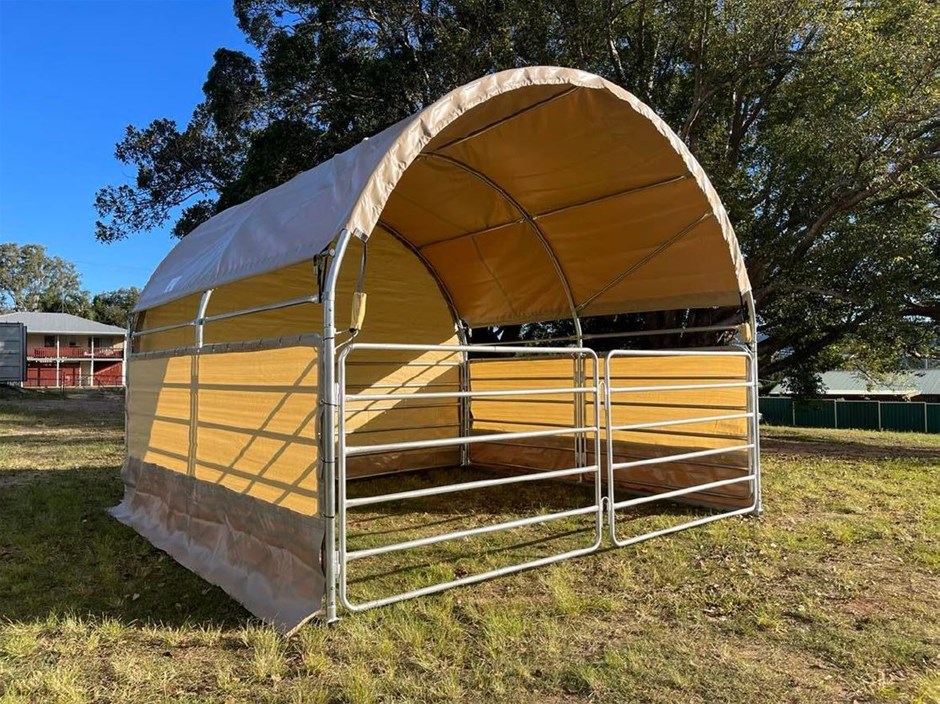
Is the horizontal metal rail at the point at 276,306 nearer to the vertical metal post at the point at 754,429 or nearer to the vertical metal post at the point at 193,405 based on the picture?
the vertical metal post at the point at 193,405

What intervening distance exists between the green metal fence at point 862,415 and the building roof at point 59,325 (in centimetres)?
4193

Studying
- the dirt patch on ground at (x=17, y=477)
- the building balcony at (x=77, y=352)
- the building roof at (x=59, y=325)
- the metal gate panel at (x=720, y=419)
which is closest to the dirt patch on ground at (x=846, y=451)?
the metal gate panel at (x=720, y=419)

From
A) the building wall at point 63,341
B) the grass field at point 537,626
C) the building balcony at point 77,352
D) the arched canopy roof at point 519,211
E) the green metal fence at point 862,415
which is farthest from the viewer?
the building wall at point 63,341

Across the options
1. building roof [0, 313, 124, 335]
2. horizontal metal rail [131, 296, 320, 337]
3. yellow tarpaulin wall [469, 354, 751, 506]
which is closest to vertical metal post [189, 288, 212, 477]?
horizontal metal rail [131, 296, 320, 337]

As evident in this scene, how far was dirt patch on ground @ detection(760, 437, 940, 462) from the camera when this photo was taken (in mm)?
11430

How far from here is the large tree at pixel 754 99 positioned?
35.2 ft

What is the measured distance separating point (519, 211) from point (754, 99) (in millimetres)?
8424

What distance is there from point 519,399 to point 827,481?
397cm

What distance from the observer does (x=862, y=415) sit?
27938 mm

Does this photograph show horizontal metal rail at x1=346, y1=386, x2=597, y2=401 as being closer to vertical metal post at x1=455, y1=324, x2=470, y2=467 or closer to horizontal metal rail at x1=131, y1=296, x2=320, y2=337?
horizontal metal rail at x1=131, y1=296, x2=320, y2=337

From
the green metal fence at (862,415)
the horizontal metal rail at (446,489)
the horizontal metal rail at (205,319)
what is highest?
the horizontal metal rail at (205,319)

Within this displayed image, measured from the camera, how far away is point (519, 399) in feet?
30.0

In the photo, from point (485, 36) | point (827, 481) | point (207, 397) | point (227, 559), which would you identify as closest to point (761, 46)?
point (485, 36)

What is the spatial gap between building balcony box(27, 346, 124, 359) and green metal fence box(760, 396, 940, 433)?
39293 mm
